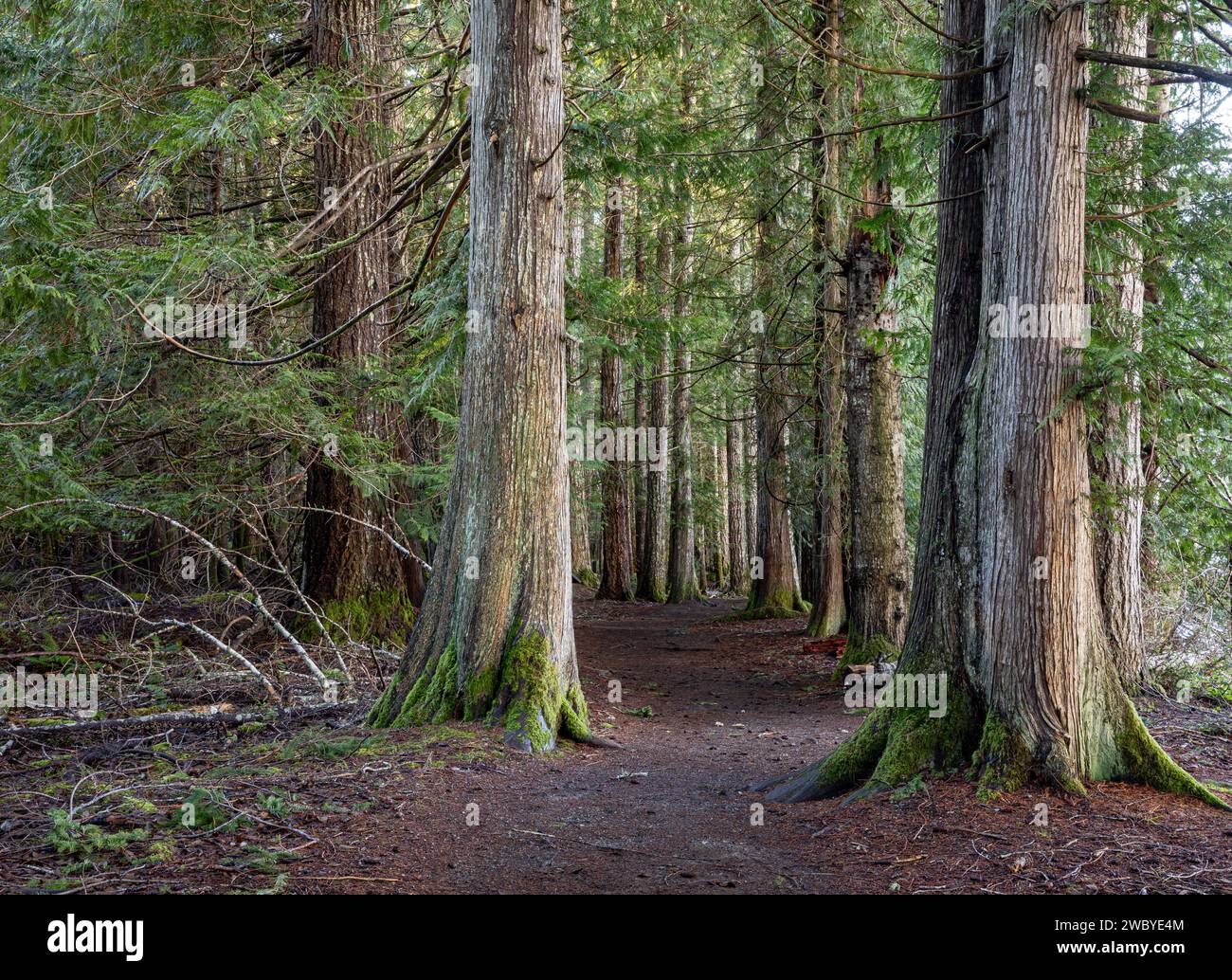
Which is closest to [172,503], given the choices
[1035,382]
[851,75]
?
→ [1035,382]

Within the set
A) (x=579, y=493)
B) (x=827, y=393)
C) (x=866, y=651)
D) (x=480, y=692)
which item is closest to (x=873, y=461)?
(x=866, y=651)

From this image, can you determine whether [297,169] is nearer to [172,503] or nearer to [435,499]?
[435,499]

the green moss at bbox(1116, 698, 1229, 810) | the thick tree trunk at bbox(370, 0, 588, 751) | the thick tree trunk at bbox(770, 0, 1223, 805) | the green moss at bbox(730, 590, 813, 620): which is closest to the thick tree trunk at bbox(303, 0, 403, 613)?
the thick tree trunk at bbox(370, 0, 588, 751)

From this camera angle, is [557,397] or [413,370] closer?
[557,397]

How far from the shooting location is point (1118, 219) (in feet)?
18.9

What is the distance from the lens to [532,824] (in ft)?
17.1

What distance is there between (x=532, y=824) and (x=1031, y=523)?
3432 millimetres

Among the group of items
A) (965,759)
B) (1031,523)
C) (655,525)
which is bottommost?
(965,759)

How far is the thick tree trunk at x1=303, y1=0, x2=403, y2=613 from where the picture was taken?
35.5ft

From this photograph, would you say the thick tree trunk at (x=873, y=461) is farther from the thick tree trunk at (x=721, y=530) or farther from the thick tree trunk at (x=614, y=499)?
the thick tree trunk at (x=721, y=530)

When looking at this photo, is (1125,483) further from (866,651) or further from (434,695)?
(434,695)

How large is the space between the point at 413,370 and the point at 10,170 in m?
4.70

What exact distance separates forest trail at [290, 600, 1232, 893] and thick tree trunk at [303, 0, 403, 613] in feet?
16.9
